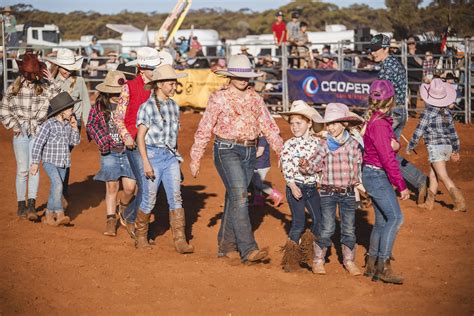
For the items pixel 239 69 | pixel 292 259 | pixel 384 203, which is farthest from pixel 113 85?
pixel 384 203

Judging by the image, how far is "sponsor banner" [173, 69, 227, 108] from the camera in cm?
2270

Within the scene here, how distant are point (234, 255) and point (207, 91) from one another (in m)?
14.6

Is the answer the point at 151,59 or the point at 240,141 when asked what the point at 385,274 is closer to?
the point at 240,141

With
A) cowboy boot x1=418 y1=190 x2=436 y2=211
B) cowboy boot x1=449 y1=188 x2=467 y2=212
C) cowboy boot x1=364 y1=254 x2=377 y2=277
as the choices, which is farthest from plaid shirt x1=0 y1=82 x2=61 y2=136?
cowboy boot x1=449 y1=188 x2=467 y2=212

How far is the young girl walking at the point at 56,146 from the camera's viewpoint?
981 cm

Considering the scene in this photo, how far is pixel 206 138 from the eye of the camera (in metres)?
8.12

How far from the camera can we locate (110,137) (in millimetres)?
9609

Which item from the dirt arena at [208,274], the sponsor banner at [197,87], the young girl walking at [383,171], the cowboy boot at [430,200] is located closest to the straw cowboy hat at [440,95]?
the cowboy boot at [430,200]

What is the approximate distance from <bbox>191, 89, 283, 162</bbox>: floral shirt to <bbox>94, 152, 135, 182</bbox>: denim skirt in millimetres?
1769

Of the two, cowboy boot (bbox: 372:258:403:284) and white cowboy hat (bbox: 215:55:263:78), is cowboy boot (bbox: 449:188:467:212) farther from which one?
white cowboy hat (bbox: 215:55:263:78)

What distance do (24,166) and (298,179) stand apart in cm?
413

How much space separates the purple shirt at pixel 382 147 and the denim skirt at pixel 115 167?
3341mm

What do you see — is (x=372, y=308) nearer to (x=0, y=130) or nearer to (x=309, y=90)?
(x=309, y=90)

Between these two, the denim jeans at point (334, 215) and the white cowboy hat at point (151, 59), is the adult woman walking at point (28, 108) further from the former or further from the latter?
the denim jeans at point (334, 215)
